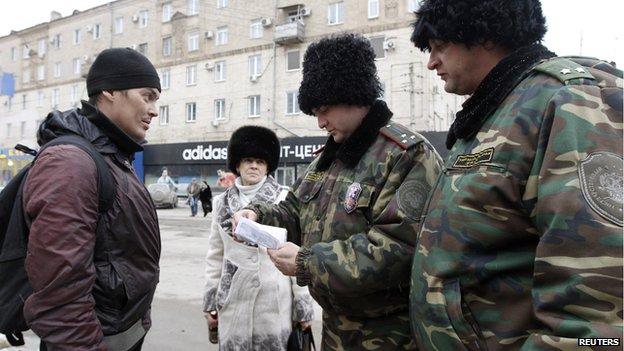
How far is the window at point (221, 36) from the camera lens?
28616mm

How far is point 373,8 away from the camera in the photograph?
23.8 meters

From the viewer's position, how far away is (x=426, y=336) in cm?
135

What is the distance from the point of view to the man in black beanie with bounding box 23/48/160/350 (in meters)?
1.69

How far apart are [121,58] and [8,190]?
804 mm

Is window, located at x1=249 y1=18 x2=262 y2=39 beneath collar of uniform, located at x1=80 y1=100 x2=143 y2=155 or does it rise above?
above

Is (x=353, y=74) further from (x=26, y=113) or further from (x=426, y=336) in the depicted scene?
(x=26, y=113)

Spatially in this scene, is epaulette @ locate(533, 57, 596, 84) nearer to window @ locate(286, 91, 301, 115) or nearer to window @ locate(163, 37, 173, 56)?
window @ locate(286, 91, 301, 115)

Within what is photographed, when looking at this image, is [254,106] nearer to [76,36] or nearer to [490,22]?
[76,36]

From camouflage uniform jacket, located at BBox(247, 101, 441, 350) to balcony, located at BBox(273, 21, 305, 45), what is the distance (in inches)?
946

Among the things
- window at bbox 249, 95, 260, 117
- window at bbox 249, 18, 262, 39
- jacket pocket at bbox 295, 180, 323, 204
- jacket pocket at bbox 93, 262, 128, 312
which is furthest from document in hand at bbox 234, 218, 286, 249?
window at bbox 249, 18, 262, 39

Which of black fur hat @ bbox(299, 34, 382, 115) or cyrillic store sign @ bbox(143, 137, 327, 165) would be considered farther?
cyrillic store sign @ bbox(143, 137, 327, 165)

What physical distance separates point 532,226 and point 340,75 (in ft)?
4.10

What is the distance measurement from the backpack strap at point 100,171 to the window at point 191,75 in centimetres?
2886

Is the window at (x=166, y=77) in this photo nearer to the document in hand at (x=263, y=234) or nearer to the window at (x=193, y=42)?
the window at (x=193, y=42)
